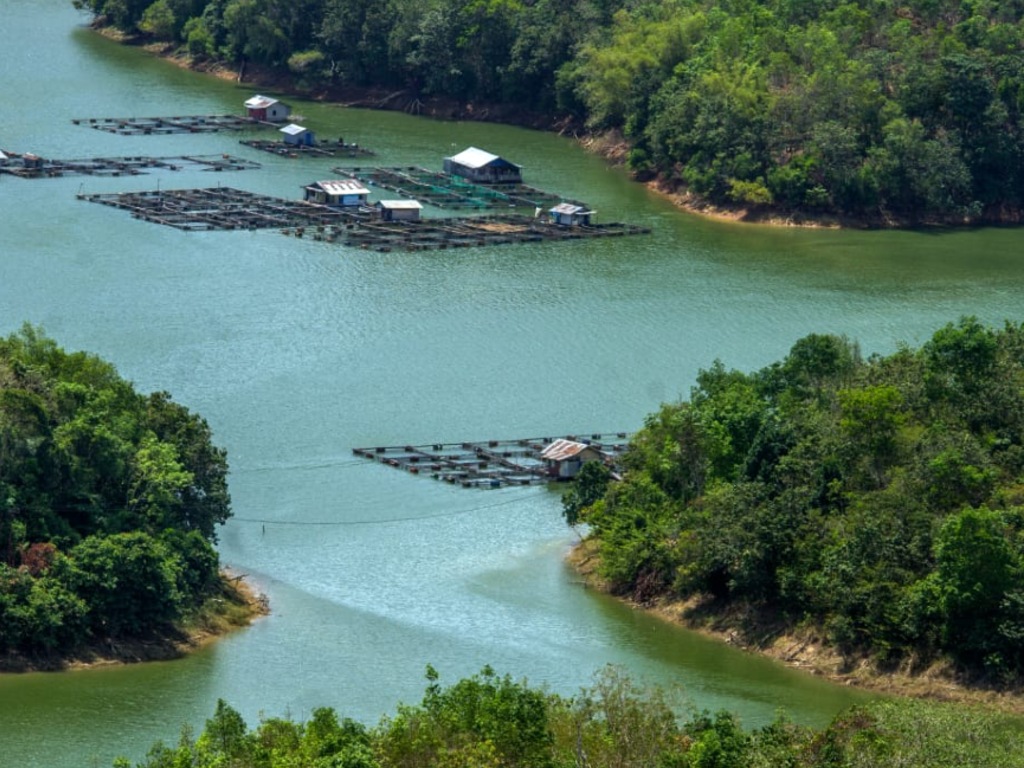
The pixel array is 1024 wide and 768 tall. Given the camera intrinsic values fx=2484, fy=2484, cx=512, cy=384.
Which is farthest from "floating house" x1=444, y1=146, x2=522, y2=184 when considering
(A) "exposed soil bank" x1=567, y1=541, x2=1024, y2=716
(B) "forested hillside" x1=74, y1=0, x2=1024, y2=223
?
(A) "exposed soil bank" x1=567, y1=541, x2=1024, y2=716

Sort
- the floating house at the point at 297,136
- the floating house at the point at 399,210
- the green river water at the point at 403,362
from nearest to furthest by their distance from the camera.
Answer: the green river water at the point at 403,362 → the floating house at the point at 399,210 → the floating house at the point at 297,136

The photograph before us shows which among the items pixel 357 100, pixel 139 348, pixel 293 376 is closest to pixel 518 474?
pixel 293 376

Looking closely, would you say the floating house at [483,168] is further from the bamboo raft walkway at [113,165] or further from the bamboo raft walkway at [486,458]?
the bamboo raft walkway at [486,458]

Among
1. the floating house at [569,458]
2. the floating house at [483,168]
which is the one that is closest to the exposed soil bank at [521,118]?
the floating house at [483,168]

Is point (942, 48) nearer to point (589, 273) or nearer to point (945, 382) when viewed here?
point (589, 273)

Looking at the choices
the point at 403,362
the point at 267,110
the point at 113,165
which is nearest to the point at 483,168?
the point at 267,110

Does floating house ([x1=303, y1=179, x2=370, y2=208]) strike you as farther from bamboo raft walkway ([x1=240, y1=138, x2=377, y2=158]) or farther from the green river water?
bamboo raft walkway ([x1=240, y1=138, x2=377, y2=158])

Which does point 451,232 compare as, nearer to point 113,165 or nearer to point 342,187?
point 342,187
